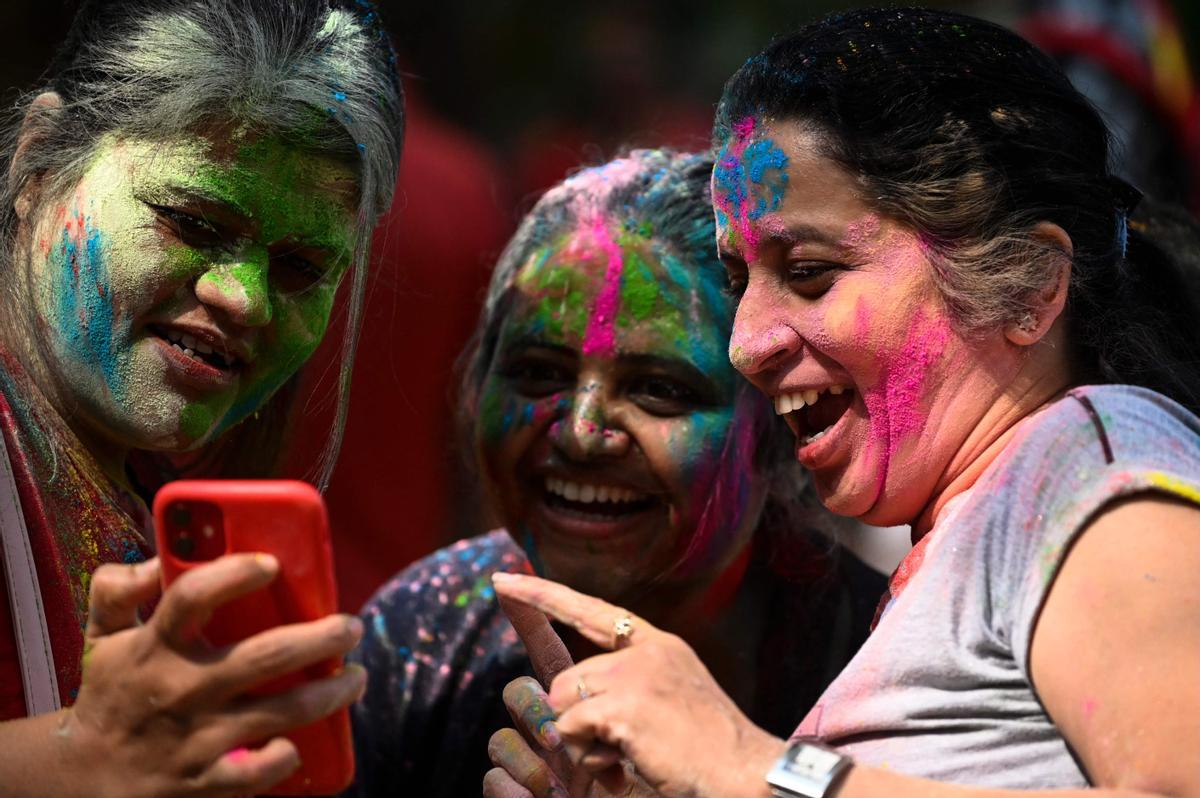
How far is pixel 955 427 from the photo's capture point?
195 cm

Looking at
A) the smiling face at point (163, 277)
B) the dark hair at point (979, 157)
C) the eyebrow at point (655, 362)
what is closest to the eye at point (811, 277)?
the dark hair at point (979, 157)

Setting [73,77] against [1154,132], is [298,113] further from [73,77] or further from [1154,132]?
[1154,132]

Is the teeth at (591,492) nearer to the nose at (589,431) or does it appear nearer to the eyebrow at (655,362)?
the nose at (589,431)

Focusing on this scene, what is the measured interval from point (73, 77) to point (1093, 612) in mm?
1784

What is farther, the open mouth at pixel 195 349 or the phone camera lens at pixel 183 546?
the open mouth at pixel 195 349

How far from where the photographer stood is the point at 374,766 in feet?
10.1

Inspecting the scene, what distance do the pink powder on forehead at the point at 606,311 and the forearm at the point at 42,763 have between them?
1385 millimetres

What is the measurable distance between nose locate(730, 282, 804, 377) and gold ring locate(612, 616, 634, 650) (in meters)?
0.59

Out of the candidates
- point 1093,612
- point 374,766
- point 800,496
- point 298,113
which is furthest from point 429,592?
point 1093,612

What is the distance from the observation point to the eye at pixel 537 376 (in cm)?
282

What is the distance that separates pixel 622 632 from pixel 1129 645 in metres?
0.57

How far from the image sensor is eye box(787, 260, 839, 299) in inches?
79.7

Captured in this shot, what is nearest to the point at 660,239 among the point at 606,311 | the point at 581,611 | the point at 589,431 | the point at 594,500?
the point at 606,311

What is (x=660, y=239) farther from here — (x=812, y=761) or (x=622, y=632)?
(x=812, y=761)
